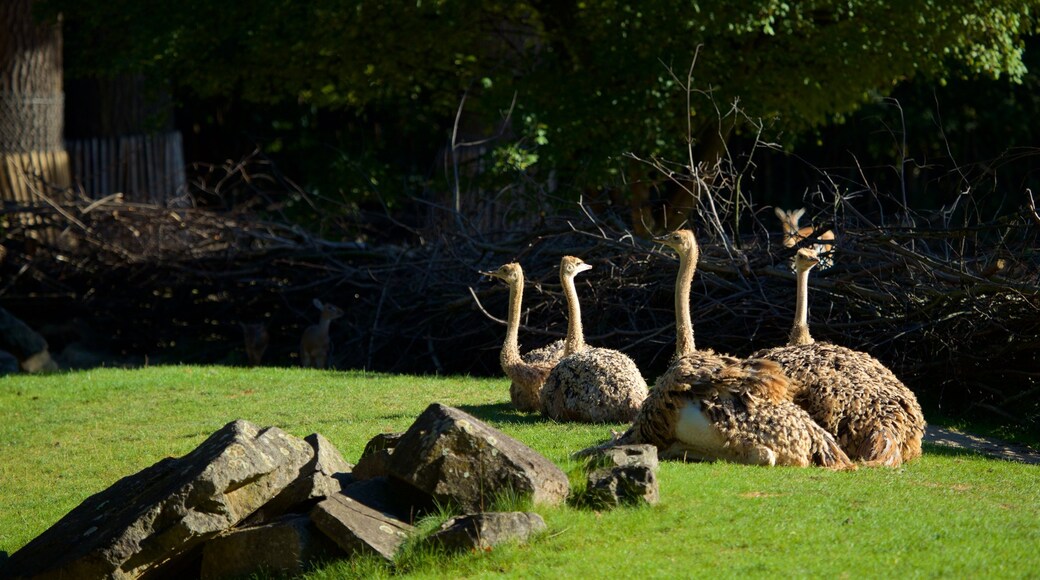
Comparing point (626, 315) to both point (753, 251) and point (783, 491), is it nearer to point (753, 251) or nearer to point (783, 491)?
point (753, 251)

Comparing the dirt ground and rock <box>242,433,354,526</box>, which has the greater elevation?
the dirt ground

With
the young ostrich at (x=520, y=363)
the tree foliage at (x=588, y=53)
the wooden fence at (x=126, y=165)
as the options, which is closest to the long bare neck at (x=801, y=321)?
the young ostrich at (x=520, y=363)

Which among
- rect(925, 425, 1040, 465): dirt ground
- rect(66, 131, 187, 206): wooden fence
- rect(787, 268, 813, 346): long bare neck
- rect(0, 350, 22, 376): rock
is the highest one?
rect(66, 131, 187, 206): wooden fence

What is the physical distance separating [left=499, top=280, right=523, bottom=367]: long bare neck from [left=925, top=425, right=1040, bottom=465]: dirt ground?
11.2ft

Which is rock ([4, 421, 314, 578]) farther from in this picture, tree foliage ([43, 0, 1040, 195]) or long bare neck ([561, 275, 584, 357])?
tree foliage ([43, 0, 1040, 195])

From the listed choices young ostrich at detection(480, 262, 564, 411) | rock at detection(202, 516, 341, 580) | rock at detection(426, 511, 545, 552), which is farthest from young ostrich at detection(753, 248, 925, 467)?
rock at detection(202, 516, 341, 580)

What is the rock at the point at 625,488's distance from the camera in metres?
7.18

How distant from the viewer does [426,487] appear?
23.6 ft

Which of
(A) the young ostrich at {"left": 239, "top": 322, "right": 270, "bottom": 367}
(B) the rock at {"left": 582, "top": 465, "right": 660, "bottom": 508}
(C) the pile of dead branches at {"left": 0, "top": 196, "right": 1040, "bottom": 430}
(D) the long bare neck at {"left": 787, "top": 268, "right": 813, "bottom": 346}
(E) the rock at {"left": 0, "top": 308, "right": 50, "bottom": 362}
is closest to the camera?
(B) the rock at {"left": 582, "top": 465, "right": 660, "bottom": 508}

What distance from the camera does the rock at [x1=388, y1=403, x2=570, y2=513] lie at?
7.15m

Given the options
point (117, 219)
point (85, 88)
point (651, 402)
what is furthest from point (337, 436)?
point (85, 88)

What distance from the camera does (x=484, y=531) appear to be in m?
6.65

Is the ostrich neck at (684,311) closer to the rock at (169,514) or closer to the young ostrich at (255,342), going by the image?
the rock at (169,514)

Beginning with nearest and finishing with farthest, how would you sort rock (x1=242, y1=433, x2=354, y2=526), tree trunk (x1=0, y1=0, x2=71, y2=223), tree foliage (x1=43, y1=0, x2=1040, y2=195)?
rock (x1=242, y1=433, x2=354, y2=526)
tree foliage (x1=43, y1=0, x2=1040, y2=195)
tree trunk (x1=0, y1=0, x2=71, y2=223)
